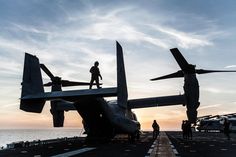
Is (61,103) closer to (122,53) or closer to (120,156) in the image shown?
(122,53)

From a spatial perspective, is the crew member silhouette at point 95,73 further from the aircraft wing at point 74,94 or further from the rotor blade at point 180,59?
the rotor blade at point 180,59

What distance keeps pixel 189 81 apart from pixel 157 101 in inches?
152

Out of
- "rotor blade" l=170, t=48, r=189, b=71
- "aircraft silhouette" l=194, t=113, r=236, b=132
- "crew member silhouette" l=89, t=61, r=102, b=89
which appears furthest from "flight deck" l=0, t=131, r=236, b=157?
"aircraft silhouette" l=194, t=113, r=236, b=132

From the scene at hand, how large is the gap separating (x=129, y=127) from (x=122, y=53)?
256 inches

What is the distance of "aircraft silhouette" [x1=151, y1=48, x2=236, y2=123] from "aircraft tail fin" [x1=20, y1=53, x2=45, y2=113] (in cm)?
1501

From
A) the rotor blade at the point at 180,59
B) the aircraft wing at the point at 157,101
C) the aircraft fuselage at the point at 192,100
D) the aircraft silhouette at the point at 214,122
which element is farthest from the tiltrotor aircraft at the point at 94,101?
the aircraft silhouette at the point at 214,122

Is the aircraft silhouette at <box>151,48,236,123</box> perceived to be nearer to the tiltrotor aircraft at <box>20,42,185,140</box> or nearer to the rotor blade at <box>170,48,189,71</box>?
the rotor blade at <box>170,48,189,71</box>

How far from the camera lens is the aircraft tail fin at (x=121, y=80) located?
84.2ft

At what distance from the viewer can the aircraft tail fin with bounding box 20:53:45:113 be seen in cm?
2342

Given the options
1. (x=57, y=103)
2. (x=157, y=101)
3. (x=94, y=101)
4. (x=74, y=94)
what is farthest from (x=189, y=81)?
(x=74, y=94)

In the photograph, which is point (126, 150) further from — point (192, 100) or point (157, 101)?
point (157, 101)

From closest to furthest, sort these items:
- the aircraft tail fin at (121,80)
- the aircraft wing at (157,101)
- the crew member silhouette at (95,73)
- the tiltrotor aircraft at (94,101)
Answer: the tiltrotor aircraft at (94,101) → the aircraft tail fin at (121,80) → the crew member silhouette at (95,73) → the aircraft wing at (157,101)

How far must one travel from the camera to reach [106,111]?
28.0 m

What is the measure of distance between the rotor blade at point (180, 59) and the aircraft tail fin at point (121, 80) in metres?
9.40
